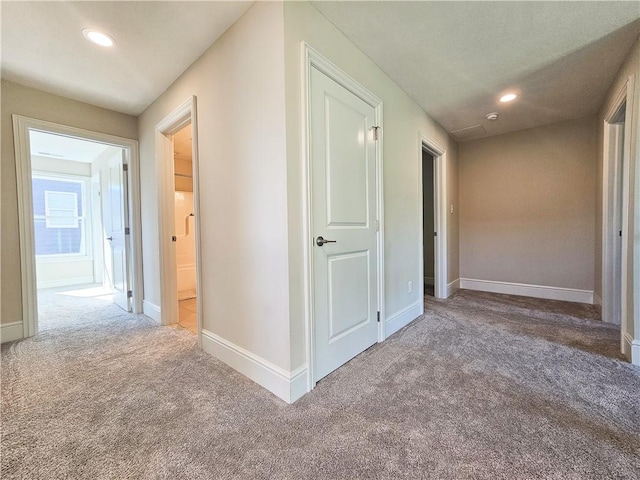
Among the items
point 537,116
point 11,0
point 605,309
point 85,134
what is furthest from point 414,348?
point 85,134

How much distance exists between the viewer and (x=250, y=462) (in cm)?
111

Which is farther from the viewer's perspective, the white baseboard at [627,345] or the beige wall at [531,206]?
the beige wall at [531,206]

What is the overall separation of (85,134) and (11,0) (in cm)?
146

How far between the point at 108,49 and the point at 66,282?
17.3 feet

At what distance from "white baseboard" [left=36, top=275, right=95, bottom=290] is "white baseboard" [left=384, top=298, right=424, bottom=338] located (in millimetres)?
6307

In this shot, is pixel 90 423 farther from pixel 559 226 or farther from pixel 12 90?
pixel 559 226

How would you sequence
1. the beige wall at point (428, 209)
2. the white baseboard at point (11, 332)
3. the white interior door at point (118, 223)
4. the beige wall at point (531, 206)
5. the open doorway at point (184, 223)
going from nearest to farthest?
the white baseboard at point (11, 332), the white interior door at point (118, 223), the beige wall at point (531, 206), the open doorway at point (184, 223), the beige wall at point (428, 209)

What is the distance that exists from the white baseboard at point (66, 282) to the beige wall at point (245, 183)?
16.8ft

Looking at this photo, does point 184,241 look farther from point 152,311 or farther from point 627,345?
point 627,345

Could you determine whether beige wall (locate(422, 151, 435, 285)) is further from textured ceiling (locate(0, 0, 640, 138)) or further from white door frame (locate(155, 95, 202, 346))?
white door frame (locate(155, 95, 202, 346))

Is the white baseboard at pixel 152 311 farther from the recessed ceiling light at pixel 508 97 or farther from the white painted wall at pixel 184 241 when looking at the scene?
the recessed ceiling light at pixel 508 97

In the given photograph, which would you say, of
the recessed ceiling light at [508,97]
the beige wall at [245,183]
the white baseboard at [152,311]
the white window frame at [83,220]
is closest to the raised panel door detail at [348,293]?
the beige wall at [245,183]

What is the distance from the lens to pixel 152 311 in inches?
118

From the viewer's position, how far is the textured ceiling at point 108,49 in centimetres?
167
